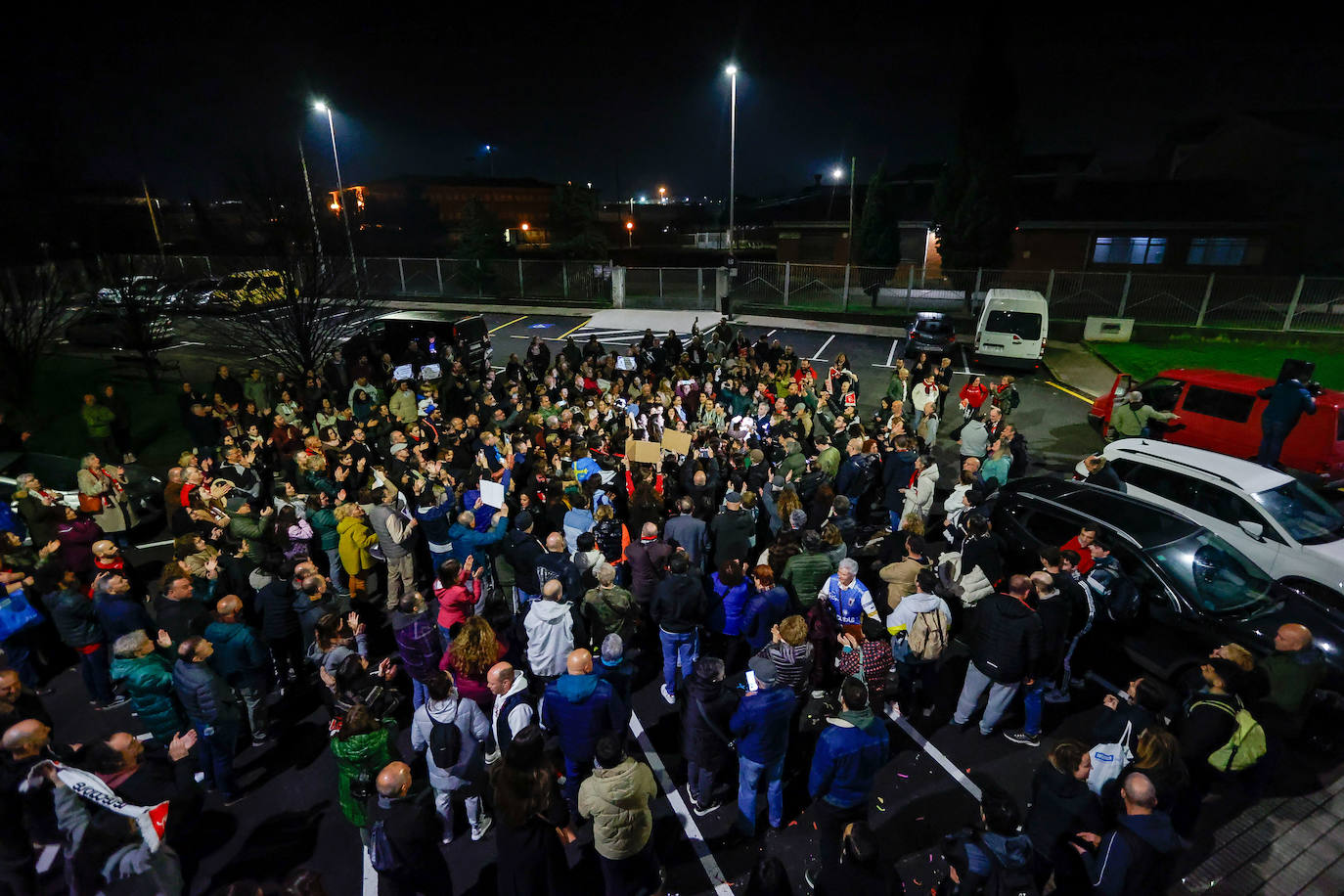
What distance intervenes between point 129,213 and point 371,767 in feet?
150

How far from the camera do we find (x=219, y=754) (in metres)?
5.23

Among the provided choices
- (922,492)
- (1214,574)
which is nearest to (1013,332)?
(922,492)

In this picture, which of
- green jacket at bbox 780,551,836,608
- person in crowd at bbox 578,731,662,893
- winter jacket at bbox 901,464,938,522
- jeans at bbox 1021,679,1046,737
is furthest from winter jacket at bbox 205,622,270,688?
winter jacket at bbox 901,464,938,522

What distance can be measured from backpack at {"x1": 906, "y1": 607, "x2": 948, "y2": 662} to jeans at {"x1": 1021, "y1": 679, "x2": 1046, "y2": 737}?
39.8 inches

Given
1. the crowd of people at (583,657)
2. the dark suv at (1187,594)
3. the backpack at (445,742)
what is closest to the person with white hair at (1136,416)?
the crowd of people at (583,657)

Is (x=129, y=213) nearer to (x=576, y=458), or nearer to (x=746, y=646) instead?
(x=576, y=458)

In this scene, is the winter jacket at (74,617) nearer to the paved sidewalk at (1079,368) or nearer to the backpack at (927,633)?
the backpack at (927,633)

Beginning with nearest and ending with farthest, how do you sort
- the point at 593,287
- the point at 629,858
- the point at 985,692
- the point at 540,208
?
the point at 629,858, the point at 985,692, the point at 593,287, the point at 540,208

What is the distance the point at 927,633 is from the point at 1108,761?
151 cm

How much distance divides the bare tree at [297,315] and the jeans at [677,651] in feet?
40.0

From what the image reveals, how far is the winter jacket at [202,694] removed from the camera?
4.83m

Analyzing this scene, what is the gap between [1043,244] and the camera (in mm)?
31141

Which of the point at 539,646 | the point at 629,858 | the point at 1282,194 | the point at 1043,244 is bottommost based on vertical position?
the point at 629,858

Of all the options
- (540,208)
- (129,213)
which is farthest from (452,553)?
(540,208)
